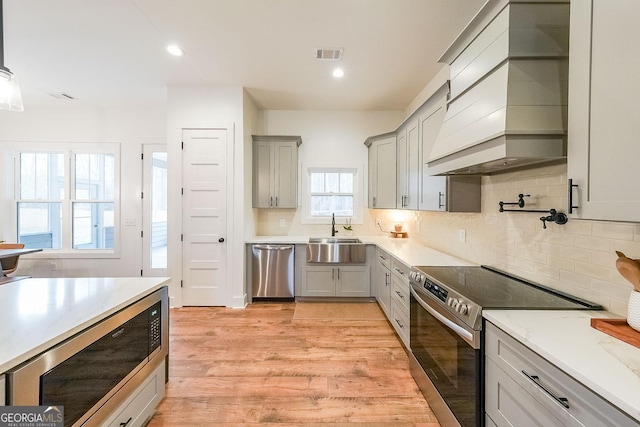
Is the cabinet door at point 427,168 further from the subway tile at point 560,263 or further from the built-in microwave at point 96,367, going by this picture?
the built-in microwave at point 96,367

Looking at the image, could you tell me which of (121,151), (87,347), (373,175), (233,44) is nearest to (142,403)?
(87,347)

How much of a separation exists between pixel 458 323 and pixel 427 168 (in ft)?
5.50

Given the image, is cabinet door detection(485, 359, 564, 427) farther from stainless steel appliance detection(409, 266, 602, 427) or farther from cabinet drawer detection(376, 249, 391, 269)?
cabinet drawer detection(376, 249, 391, 269)

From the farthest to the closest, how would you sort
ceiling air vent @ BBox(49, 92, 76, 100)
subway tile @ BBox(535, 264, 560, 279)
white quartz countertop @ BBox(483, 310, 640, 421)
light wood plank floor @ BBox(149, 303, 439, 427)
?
1. ceiling air vent @ BBox(49, 92, 76, 100)
2. light wood plank floor @ BBox(149, 303, 439, 427)
3. subway tile @ BBox(535, 264, 560, 279)
4. white quartz countertop @ BBox(483, 310, 640, 421)

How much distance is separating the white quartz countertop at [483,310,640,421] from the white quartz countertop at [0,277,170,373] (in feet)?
6.18

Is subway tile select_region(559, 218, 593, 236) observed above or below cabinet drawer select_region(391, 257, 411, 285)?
above

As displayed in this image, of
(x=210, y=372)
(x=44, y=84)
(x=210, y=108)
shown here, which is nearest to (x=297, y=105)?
(x=210, y=108)

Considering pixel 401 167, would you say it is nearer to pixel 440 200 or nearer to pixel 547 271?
pixel 440 200

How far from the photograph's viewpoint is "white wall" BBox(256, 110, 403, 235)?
446 cm

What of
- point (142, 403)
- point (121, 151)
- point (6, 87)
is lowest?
point (142, 403)

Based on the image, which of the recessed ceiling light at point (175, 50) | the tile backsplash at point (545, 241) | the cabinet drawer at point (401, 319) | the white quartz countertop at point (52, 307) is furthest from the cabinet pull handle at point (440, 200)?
the recessed ceiling light at point (175, 50)

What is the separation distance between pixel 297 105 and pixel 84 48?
257 cm

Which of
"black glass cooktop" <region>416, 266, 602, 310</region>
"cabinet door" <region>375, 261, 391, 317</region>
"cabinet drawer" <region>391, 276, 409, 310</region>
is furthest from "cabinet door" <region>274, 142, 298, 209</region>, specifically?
"black glass cooktop" <region>416, 266, 602, 310</region>

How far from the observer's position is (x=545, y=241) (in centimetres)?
172
